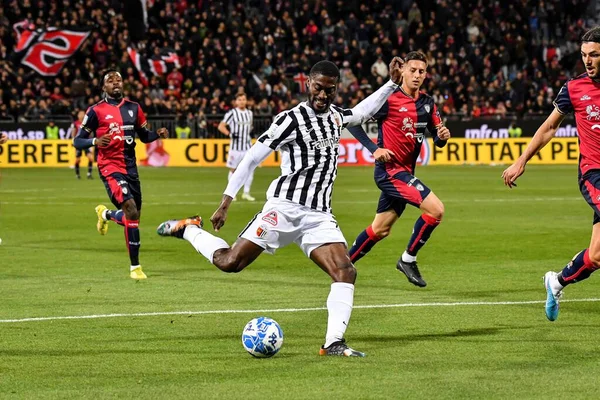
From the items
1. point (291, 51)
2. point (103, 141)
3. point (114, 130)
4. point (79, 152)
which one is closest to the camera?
point (103, 141)

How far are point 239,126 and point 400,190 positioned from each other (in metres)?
15.7

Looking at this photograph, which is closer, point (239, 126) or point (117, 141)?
point (117, 141)

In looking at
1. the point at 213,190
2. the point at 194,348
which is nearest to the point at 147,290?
the point at 194,348

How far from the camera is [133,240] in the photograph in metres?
12.9

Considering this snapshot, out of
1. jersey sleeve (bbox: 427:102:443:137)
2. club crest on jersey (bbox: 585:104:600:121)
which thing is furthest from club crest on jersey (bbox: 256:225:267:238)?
jersey sleeve (bbox: 427:102:443:137)

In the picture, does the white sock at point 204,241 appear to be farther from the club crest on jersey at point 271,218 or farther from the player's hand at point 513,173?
the player's hand at point 513,173

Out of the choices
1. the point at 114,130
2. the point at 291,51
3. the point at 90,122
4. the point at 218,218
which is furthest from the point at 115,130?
the point at 291,51

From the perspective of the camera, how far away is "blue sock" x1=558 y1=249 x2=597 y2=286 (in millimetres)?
8852

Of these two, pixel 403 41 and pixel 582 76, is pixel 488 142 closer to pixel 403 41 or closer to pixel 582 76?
pixel 403 41

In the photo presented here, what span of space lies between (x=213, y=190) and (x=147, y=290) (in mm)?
16324

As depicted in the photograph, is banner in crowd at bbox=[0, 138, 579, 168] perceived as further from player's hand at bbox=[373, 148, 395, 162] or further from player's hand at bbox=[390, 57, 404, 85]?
player's hand at bbox=[373, 148, 395, 162]

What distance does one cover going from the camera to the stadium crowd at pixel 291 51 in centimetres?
4153

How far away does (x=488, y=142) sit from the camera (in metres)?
40.6

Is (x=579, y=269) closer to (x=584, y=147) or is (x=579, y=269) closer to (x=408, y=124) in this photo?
(x=584, y=147)
